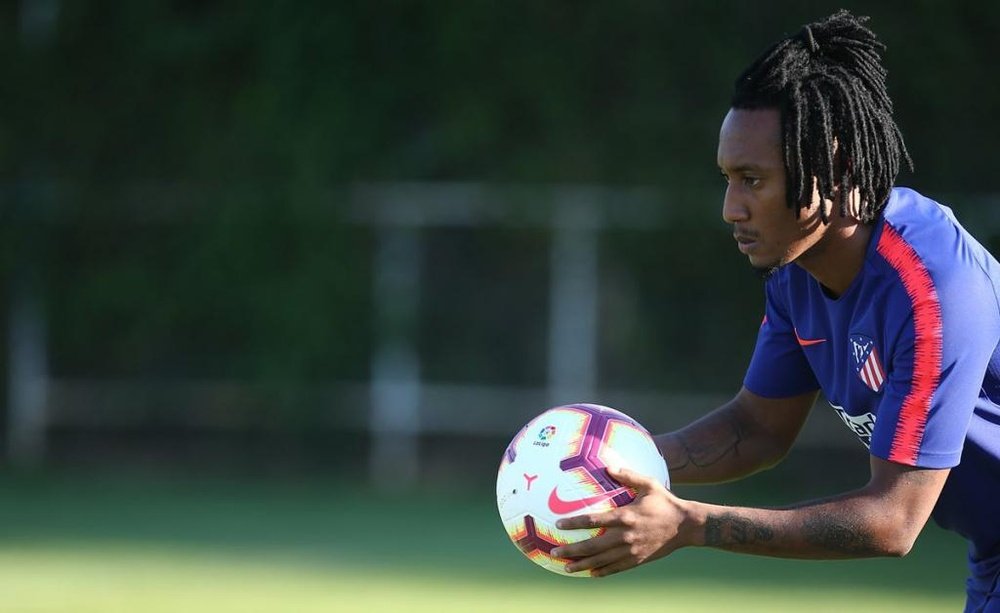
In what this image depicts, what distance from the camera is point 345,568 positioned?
27.0 feet

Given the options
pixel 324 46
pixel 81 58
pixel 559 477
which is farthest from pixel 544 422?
pixel 81 58

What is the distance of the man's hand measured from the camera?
11.7 ft

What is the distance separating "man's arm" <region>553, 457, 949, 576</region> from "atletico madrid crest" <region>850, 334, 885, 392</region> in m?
0.28

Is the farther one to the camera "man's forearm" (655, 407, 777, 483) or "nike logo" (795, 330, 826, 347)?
"man's forearm" (655, 407, 777, 483)

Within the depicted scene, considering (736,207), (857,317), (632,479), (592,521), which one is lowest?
(592,521)

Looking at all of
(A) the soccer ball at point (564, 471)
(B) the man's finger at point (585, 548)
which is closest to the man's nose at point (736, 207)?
(A) the soccer ball at point (564, 471)

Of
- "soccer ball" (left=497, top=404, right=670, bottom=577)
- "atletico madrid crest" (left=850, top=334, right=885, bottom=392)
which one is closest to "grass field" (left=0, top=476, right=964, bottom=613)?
"soccer ball" (left=497, top=404, right=670, bottom=577)

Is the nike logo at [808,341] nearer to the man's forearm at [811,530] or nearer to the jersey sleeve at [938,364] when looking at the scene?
the jersey sleeve at [938,364]

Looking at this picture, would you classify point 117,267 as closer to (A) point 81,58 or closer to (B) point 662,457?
(A) point 81,58

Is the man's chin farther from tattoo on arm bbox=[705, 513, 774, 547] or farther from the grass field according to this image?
the grass field

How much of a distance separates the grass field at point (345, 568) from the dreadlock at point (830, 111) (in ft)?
12.4

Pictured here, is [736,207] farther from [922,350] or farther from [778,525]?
[778,525]

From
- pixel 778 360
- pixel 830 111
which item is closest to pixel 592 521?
pixel 778 360

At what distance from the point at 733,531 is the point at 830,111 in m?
1.22
